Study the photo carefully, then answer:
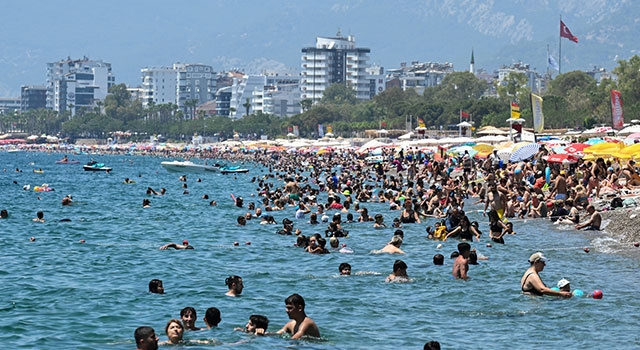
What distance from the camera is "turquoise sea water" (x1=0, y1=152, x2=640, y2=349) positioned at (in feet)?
52.7

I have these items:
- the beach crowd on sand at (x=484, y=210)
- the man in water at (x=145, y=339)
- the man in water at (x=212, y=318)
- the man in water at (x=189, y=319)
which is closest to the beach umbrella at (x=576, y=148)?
the beach crowd on sand at (x=484, y=210)

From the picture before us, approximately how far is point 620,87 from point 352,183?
51.9 meters

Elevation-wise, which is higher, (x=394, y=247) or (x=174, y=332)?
(x=394, y=247)

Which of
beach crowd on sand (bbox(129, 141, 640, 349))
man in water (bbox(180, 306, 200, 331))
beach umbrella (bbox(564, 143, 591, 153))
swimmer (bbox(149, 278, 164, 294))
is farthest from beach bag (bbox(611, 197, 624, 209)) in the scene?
man in water (bbox(180, 306, 200, 331))

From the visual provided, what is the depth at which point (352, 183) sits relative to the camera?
5491cm

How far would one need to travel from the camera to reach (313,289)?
2048cm

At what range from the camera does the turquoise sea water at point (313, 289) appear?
16.1 metres

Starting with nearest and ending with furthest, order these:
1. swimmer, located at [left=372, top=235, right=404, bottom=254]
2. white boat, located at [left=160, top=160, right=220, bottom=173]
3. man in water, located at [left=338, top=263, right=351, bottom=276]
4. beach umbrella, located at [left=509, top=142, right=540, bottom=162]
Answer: man in water, located at [left=338, top=263, right=351, bottom=276]
swimmer, located at [left=372, top=235, right=404, bottom=254]
beach umbrella, located at [left=509, top=142, right=540, bottom=162]
white boat, located at [left=160, top=160, right=220, bottom=173]

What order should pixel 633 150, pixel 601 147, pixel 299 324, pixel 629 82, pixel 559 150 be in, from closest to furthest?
1. pixel 299 324
2. pixel 633 150
3. pixel 601 147
4. pixel 559 150
5. pixel 629 82

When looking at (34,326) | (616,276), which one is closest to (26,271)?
(34,326)

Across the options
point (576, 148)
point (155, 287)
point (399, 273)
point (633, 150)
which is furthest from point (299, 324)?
point (576, 148)

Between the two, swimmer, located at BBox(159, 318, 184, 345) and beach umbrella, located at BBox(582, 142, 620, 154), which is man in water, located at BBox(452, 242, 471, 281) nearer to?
swimmer, located at BBox(159, 318, 184, 345)

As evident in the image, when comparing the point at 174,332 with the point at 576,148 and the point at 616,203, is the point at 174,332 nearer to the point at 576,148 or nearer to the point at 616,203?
the point at 616,203

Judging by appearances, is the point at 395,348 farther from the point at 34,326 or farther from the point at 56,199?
the point at 56,199
